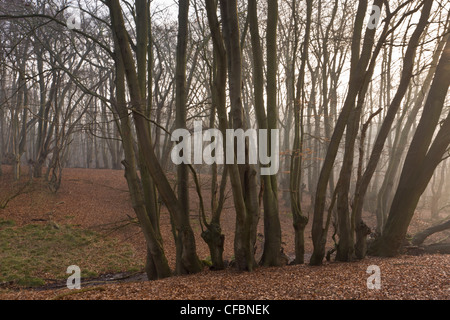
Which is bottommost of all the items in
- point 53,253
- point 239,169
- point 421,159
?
point 53,253

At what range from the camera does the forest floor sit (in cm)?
399

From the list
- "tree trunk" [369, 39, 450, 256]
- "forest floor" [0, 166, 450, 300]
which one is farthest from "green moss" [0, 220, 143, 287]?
"tree trunk" [369, 39, 450, 256]

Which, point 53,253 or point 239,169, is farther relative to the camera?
point 53,253

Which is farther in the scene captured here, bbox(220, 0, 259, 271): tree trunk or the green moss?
the green moss

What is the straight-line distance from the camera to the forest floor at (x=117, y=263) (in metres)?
3.99

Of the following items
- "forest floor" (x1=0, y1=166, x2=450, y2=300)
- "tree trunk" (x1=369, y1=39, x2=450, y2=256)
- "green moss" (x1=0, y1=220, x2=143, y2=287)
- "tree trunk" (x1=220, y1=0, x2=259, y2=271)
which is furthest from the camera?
"green moss" (x1=0, y1=220, x2=143, y2=287)

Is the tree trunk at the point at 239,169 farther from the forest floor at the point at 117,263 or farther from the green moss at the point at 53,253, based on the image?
the green moss at the point at 53,253

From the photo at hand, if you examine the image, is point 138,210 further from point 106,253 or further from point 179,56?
point 106,253

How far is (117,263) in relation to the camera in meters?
10.4

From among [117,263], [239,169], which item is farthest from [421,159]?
[117,263]

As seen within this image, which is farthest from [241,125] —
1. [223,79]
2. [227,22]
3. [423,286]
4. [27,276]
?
[27,276]

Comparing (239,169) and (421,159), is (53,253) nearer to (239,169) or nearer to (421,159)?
(239,169)

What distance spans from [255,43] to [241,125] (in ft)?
4.98

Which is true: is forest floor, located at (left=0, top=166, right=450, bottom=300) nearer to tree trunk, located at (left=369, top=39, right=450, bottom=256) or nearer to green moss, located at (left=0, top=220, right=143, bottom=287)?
green moss, located at (left=0, top=220, right=143, bottom=287)
